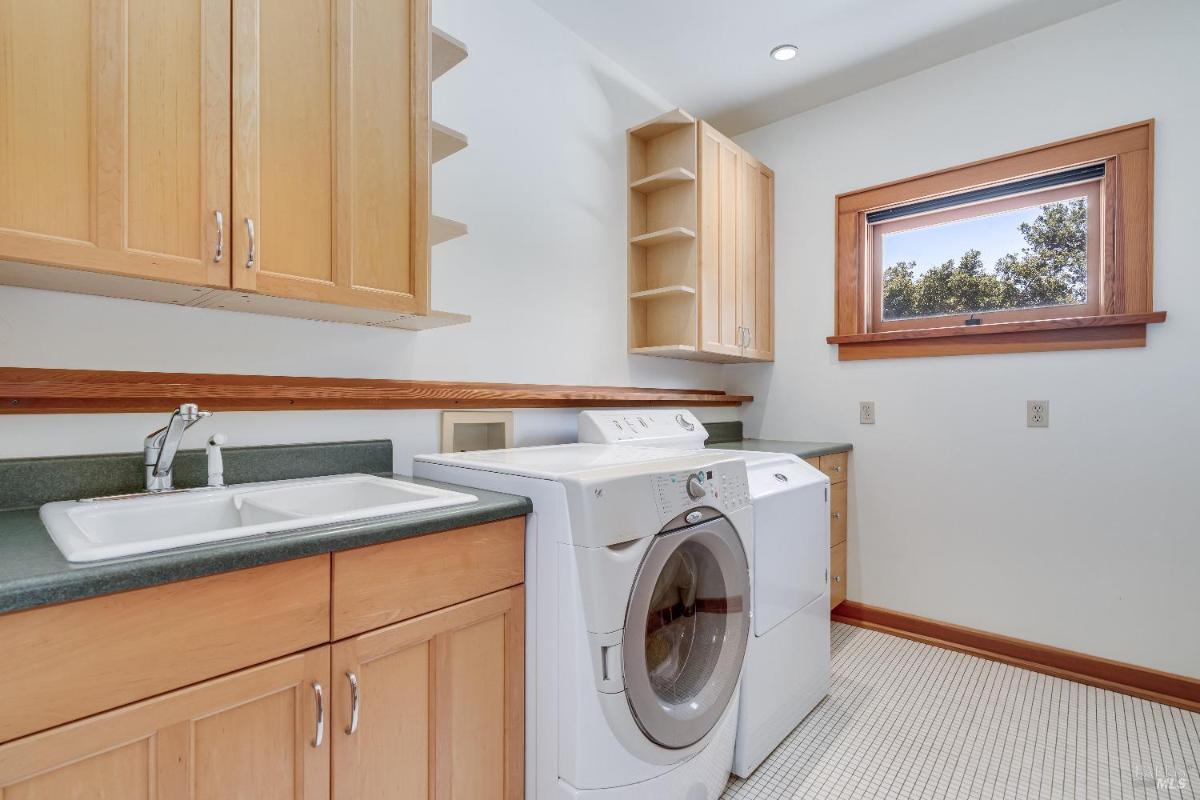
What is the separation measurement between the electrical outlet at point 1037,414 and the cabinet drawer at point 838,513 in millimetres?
810

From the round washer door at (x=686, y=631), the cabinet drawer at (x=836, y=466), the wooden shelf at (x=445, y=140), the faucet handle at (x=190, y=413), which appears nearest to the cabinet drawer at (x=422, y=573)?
the round washer door at (x=686, y=631)

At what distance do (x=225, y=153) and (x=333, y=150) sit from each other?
23 cm

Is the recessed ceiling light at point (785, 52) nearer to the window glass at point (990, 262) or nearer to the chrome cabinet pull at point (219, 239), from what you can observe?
the window glass at point (990, 262)

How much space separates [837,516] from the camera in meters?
2.72

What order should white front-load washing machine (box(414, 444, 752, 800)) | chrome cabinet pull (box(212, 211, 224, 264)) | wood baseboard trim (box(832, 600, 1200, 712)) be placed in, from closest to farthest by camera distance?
chrome cabinet pull (box(212, 211, 224, 264)) < white front-load washing machine (box(414, 444, 752, 800)) < wood baseboard trim (box(832, 600, 1200, 712))

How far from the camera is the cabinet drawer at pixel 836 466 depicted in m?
2.63

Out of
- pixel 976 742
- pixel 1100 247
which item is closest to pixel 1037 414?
pixel 1100 247

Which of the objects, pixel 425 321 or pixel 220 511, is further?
pixel 425 321

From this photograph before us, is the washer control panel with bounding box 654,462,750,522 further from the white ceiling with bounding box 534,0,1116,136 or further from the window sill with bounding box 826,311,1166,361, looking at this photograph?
the white ceiling with bounding box 534,0,1116,136

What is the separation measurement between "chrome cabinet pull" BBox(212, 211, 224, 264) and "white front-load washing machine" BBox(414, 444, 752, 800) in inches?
28.5

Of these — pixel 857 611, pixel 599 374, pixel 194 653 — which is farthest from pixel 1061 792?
pixel 194 653

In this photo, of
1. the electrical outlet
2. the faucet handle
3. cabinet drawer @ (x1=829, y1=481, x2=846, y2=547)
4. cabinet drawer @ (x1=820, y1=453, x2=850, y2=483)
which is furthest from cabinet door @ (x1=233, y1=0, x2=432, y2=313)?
the electrical outlet

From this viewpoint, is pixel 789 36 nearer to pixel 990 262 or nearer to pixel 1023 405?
pixel 990 262

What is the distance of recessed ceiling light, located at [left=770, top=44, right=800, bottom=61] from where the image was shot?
2.42 metres
